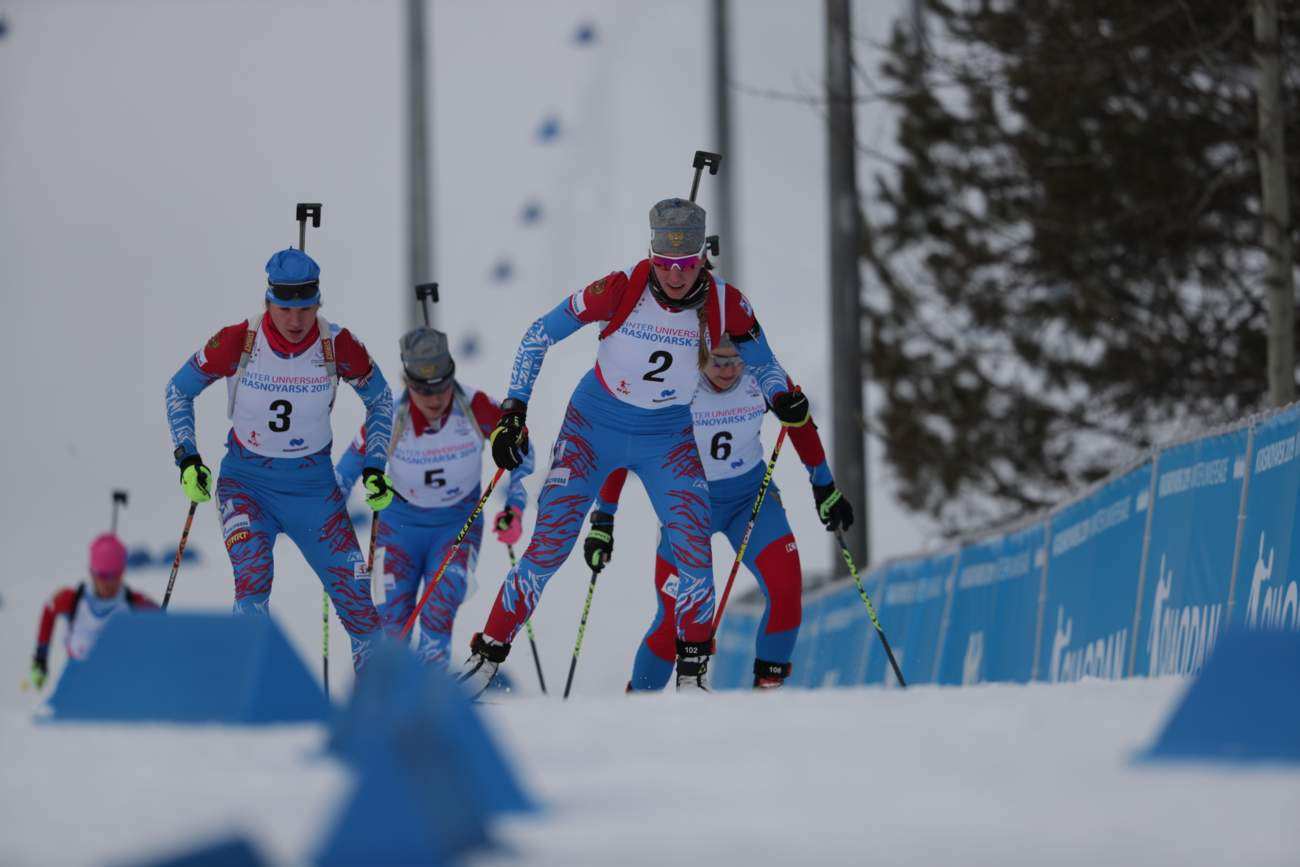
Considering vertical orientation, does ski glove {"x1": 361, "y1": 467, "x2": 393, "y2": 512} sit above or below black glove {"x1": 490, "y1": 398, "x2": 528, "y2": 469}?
below

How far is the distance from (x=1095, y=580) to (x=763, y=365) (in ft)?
6.45

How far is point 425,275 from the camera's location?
72.0 feet

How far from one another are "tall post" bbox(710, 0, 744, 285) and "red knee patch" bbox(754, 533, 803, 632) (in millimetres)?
15536

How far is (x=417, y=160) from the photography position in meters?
22.5

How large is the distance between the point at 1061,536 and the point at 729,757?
5996 millimetres

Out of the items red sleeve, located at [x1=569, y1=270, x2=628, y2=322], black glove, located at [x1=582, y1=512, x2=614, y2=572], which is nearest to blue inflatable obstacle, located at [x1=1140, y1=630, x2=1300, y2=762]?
red sleeve, located at [x1=569, y1=270, x2=628, y2=322]

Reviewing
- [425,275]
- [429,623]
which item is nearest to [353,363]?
[429,623]

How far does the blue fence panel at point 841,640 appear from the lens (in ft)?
42.7

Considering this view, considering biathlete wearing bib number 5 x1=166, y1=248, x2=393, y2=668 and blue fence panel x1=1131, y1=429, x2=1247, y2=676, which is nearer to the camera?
blue fence panel x1=1131, y1=429, x2=1247, y2=676

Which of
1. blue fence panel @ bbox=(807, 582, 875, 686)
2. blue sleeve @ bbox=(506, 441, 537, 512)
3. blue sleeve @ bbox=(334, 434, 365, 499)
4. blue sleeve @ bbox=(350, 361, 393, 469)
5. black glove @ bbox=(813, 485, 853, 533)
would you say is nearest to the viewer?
blue sleeve @ bbox=(350, 361, 393, 469)

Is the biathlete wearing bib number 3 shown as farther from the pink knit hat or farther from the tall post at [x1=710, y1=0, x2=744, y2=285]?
the tall post at [x1=710, y1=0, x2=744, y2=285]

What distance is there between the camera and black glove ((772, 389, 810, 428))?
8.48 metres

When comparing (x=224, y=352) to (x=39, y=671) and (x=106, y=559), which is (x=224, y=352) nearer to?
(x=106, y=559)

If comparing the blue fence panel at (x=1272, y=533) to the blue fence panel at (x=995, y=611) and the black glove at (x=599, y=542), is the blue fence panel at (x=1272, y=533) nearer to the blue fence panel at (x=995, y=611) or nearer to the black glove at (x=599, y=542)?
the blue fence panel at (x=995, y=611)
